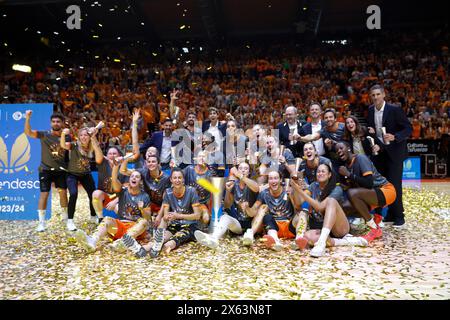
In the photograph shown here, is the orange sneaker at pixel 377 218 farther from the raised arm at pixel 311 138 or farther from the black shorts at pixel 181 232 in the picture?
the black shorts at pixel 181 232

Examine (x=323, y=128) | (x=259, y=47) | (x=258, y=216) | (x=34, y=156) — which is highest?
(x=259, y=47)

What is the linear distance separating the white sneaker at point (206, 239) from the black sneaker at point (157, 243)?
1.15ft

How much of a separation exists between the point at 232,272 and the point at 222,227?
1084 mm

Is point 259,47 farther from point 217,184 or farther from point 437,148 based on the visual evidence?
point 217,184

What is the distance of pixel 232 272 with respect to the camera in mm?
3188

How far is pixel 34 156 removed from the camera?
5445 mm

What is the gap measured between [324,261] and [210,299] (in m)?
1.32

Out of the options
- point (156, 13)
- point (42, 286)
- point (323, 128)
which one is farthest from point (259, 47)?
point (42, 286)

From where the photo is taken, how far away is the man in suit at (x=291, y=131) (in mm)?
4957

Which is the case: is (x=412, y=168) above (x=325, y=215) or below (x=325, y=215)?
above

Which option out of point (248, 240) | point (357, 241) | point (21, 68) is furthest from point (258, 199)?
point (21, 68)

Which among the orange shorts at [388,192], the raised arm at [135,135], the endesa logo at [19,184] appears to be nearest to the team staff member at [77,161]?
the raised arm at [135,135]

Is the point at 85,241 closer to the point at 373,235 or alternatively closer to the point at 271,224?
the point at 271,224

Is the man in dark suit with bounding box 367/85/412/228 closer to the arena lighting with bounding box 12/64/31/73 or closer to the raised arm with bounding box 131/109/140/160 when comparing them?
the raised arm with bounding box 131/109/140/160
